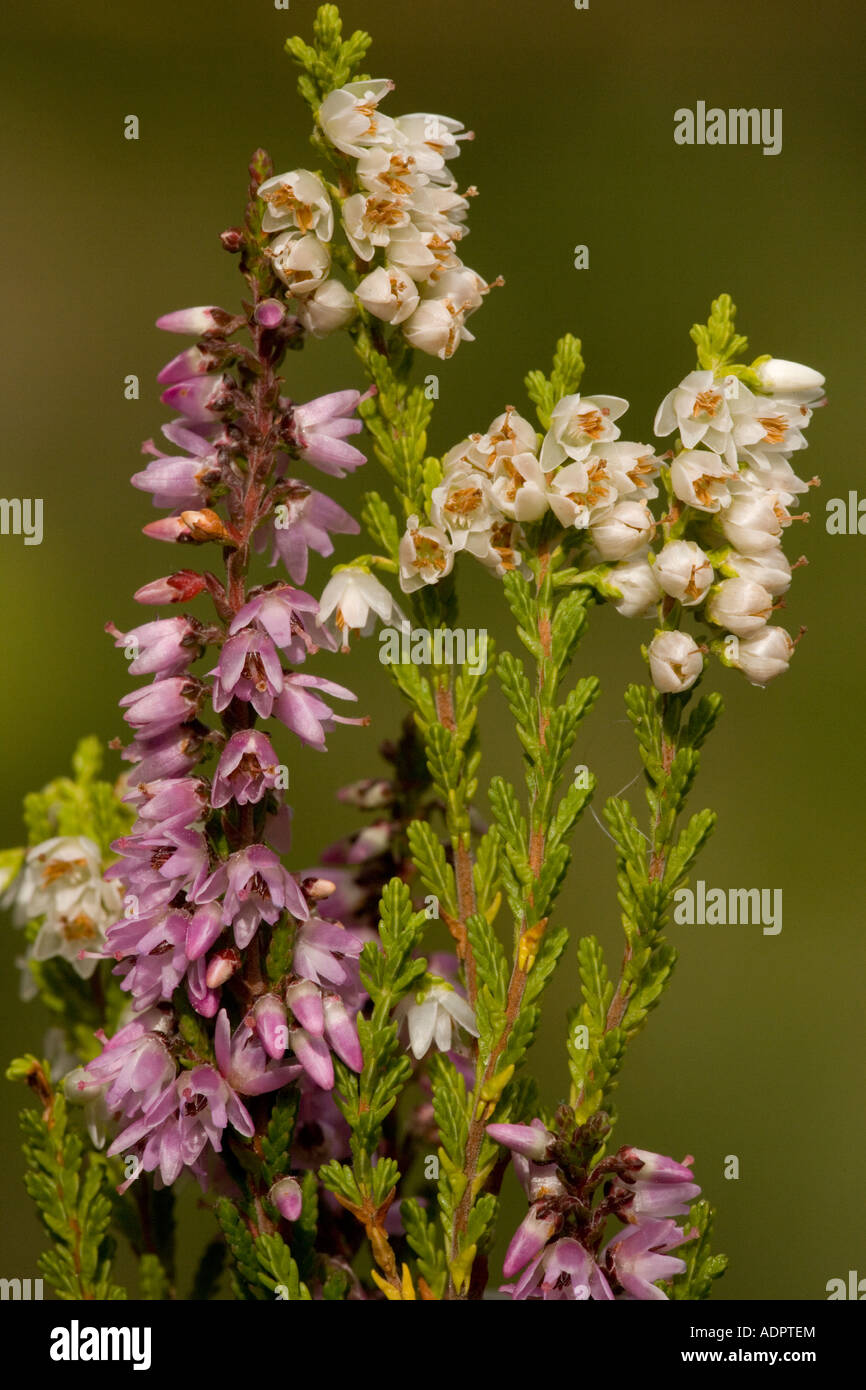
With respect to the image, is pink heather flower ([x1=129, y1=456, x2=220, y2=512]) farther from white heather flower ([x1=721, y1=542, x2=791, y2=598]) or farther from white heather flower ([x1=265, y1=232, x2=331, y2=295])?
white heather flower ([x1=721, y1=542, x2=791, y2=598])

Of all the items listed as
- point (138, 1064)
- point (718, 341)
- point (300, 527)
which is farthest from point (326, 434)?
point (138, 1064)

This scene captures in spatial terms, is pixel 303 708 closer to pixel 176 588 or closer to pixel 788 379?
pixel 176 588

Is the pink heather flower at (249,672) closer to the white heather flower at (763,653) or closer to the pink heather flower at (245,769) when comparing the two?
the pink heather flower at (245,769)

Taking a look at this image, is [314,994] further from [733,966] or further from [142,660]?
[733,966]

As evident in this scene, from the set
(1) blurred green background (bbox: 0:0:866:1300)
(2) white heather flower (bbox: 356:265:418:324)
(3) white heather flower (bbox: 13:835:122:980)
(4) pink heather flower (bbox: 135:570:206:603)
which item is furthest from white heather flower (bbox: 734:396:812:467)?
(1) blurred green background (bbox: 0:0:866:1300)

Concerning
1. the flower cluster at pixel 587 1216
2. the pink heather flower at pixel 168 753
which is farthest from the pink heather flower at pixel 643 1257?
the pink heather flower at pixel 168 753

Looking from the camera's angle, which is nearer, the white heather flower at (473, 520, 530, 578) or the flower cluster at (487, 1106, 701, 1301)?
the flower cluster at (487, 1106, 701, 1301)
